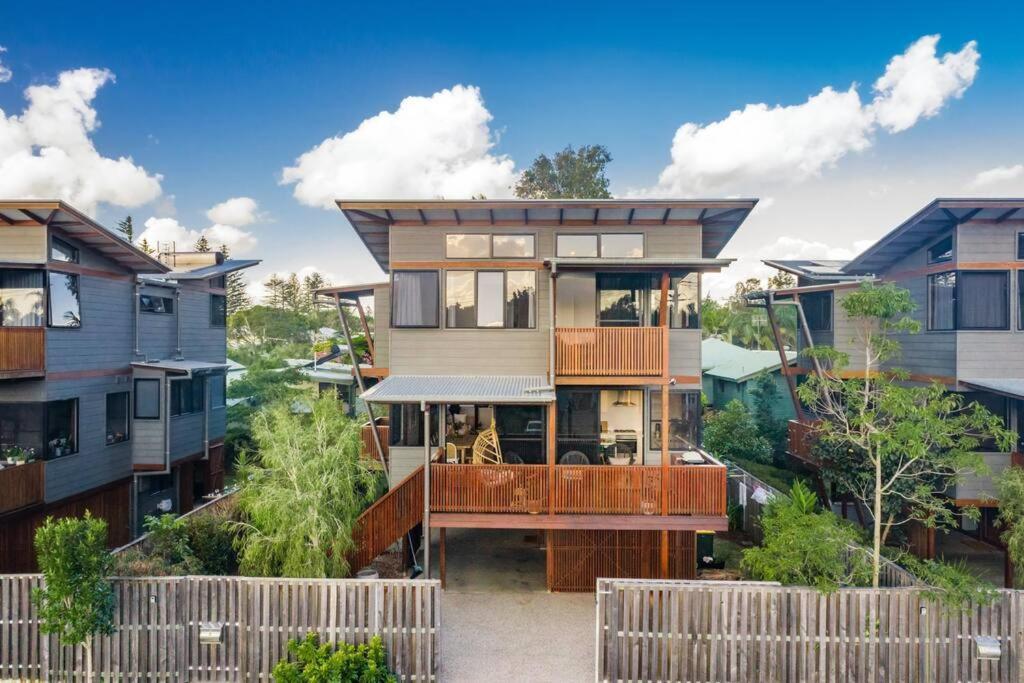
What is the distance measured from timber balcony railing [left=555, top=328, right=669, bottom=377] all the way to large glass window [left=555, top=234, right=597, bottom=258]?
2.40 meters

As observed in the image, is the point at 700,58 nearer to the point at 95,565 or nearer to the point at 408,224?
the point at 408,224

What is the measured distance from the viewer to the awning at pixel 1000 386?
1013 cm

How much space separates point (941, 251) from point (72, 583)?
60.4 ft

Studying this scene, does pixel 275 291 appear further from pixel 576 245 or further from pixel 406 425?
pixel 576 245

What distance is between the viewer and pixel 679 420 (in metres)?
11.7

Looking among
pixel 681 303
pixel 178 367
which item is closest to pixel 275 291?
pixel 178 367

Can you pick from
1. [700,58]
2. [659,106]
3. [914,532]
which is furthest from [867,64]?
[914,532]

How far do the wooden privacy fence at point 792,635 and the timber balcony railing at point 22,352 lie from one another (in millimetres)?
13906

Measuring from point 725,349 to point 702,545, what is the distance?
21.4 m

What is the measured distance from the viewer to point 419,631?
719 centimetres

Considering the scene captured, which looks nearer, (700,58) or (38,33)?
(38,33)

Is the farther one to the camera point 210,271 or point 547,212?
point 210,271

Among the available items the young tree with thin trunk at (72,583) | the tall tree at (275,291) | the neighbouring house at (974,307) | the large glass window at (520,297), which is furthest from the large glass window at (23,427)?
the tall tree at (275,291)

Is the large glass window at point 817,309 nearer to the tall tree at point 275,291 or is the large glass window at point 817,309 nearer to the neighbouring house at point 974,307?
the neighbouring house at point 974,307
